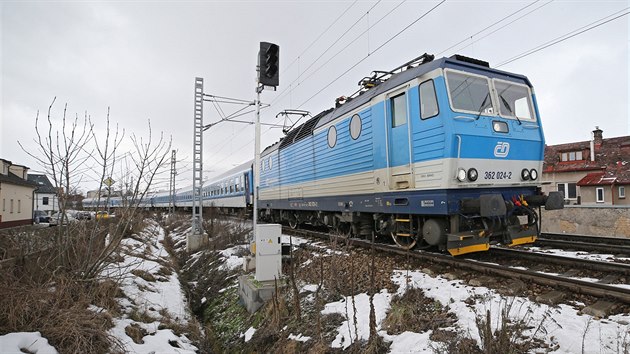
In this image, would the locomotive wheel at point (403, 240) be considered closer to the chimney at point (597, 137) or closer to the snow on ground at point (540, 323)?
the snow on ground at point (540, 323)

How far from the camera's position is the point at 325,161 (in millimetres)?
9562

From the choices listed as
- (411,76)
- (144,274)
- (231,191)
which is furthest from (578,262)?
(231,191)

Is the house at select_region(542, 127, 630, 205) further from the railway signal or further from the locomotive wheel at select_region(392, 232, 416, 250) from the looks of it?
the railway signal

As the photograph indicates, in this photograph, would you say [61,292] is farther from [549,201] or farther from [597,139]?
[597,139]

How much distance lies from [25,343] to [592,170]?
32.4 m

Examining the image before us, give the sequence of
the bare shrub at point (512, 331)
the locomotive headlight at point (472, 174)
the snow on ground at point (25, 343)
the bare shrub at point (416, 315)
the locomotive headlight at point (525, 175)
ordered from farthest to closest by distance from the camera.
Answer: the locomotive headlight at point (525, 175)
the locomotive headlight at point (472, 174)
the bare shrub at point (416, 315)
the snow on ground at point (25, 343)
the bare shrub at point (512, 331)

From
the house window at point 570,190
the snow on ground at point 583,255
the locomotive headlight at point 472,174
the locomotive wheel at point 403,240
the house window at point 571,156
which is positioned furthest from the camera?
the house window at point 571,156

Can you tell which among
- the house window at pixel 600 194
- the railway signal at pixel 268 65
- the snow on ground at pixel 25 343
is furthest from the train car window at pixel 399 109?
the house window at pixel 600 194

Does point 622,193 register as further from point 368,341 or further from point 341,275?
point 368,341

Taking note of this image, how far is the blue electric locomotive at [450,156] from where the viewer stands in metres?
5.71

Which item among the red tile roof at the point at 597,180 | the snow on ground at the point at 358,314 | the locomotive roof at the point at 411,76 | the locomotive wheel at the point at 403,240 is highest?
the locomotive roof at the point at 411,76

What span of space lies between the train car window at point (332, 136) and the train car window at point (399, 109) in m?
2.40

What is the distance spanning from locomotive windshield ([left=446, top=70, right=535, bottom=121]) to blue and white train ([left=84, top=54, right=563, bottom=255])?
21 mm

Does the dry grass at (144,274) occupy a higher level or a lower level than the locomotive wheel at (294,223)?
lower
